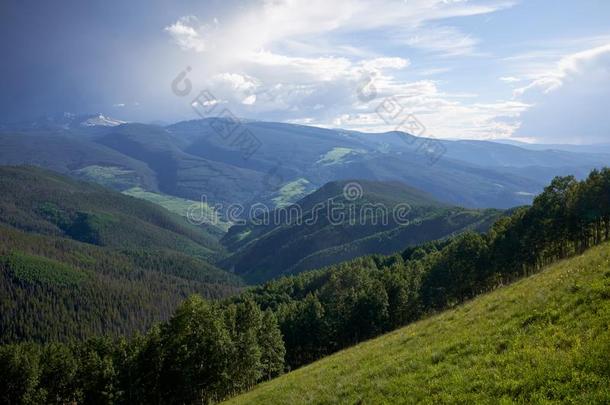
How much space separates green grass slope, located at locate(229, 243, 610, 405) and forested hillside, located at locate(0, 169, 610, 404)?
0.08 m

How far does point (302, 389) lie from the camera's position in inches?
1136

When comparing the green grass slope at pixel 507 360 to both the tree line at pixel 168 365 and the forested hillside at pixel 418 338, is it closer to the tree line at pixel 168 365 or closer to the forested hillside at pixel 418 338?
the forested hillside at pixel 418 338

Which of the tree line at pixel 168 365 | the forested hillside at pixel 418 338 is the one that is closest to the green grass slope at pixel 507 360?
the forested hillside at pixel 418 338

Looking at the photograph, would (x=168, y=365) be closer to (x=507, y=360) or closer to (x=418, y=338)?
(x=418, y=338)

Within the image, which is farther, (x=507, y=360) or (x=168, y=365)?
(x=168, y=365)

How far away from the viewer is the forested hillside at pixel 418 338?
17781mm

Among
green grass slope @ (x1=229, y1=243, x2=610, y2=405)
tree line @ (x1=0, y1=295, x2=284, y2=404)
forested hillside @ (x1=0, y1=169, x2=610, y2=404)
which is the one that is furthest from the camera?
tree line @ (x1=0, y1=295, x2=284, y2=404)

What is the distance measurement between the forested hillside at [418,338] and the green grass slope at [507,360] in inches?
3.3

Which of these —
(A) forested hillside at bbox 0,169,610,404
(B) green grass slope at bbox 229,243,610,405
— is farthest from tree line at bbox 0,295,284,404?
(B) green grass slope at bbox 229,243,610,405

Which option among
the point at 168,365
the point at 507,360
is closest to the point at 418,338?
the point at 507,360

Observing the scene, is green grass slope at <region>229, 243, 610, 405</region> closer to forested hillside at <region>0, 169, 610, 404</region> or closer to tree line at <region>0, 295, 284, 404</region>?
forested hillside at <region>0, 169, 610, 404</region>

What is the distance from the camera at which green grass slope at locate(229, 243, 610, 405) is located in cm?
1525

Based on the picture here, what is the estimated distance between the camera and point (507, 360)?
18.5 m

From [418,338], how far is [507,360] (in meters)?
13.5
